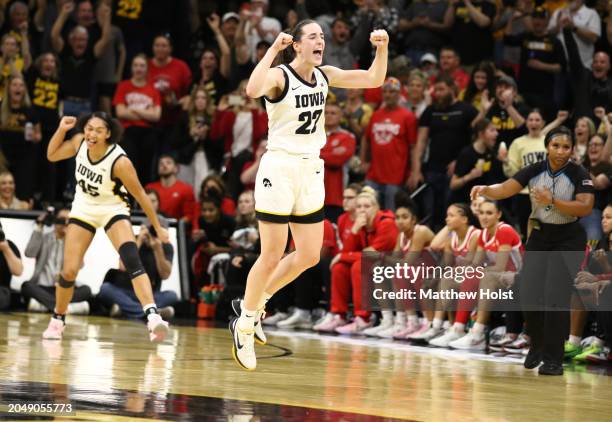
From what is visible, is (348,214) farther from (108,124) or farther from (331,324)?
(108,124)

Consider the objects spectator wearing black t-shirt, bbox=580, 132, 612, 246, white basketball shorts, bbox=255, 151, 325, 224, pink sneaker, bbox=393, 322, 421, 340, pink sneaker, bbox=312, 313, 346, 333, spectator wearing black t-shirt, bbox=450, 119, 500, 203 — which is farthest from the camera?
spectator wearing black t-shirt, bbox=450, 119, 500, 203

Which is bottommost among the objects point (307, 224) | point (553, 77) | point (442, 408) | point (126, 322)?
point (126, 322)

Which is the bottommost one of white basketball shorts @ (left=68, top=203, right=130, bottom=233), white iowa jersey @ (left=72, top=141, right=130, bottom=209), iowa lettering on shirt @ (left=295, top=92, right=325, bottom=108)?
white basketball shorts @ (left=68, top=203, right=130, bottom=233)

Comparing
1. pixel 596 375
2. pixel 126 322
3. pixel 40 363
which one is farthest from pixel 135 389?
pixel 126 322

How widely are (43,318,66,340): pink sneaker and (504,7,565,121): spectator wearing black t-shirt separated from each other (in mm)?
7100

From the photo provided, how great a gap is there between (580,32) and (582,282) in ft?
19.0

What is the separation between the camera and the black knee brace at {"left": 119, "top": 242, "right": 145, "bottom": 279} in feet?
34.0

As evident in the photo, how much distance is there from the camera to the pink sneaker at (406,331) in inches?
491

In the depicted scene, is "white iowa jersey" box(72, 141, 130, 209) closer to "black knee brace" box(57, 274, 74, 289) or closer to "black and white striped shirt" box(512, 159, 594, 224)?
"black knee brace" box(57, 274, 74, 289)

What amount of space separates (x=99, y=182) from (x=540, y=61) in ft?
23.2

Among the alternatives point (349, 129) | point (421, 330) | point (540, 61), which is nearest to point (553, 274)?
point (421, 330)

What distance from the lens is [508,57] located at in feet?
52.8

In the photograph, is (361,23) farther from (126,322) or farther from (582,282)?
(582,282)

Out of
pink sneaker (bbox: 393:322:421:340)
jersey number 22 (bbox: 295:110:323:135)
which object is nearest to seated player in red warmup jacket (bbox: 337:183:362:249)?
pink sneaker (bbox: 393:322:421:340)
